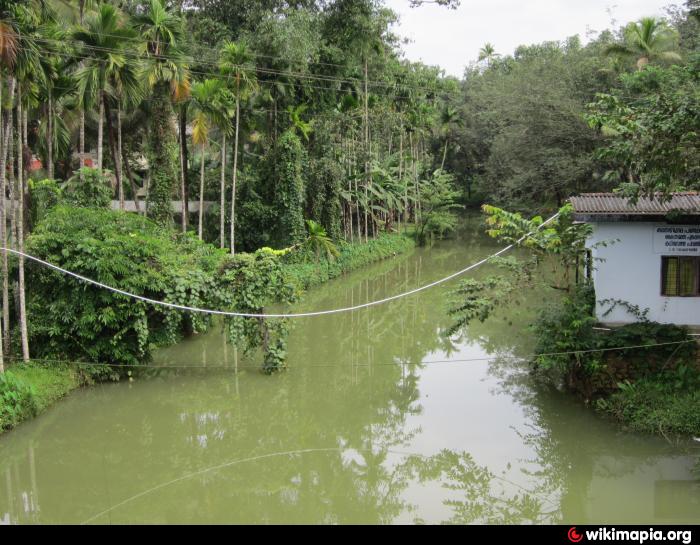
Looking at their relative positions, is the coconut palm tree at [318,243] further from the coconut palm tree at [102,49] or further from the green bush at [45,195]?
the green bush at [45,195]

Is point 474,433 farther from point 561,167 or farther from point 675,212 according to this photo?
point 561,167

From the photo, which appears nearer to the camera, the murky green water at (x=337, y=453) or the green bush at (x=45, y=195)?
the murky green water at (x=337, y=453)

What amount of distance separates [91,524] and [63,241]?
589 centimetres

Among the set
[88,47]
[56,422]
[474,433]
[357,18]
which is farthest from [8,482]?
[357,18]

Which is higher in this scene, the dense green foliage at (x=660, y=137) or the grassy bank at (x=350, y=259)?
the dense green foliage at (x=660, y=137)

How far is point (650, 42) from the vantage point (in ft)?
74.9

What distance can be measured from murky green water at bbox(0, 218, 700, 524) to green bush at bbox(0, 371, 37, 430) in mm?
226

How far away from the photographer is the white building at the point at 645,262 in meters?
11.1

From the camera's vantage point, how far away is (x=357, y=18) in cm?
2288

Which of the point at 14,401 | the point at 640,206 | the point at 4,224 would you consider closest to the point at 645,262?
the point at 640,206

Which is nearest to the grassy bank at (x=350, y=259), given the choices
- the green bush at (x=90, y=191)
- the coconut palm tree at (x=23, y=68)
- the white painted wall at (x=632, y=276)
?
the green bush at (x=90, y=191)

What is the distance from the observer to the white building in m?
11.1
